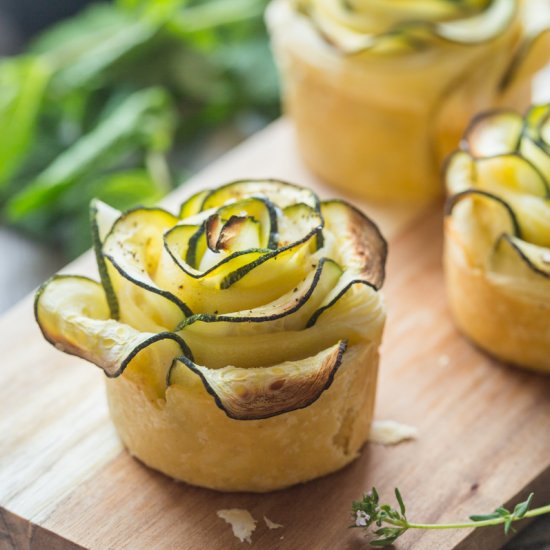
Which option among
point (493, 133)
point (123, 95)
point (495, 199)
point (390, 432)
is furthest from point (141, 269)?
point (123, 95)

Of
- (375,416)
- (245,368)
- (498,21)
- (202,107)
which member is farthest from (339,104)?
(245,368)

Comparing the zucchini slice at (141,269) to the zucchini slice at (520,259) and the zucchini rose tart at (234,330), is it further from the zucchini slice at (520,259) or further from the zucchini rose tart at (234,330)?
the zucchini slice at (520,259)

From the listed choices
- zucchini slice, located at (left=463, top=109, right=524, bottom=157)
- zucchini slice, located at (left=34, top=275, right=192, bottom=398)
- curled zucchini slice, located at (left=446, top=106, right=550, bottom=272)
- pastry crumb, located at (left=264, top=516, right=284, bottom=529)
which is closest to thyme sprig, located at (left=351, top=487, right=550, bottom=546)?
pastry crumb, located at (left=264, top=516, right=284, bottom=529)

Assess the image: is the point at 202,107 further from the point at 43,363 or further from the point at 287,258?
the point at 287,258

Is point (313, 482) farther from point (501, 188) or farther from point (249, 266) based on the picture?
point (501, 188)

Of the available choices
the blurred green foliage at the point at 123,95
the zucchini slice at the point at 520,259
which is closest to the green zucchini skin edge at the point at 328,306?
the zucchini slice at the point at 520,259

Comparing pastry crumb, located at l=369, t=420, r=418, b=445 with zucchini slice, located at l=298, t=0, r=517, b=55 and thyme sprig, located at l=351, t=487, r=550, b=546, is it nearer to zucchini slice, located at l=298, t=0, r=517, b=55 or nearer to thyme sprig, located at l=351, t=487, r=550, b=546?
thyme sprig, located at l=351, t=487, r=550, b=546

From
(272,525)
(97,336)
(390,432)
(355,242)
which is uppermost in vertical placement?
(97,336)
